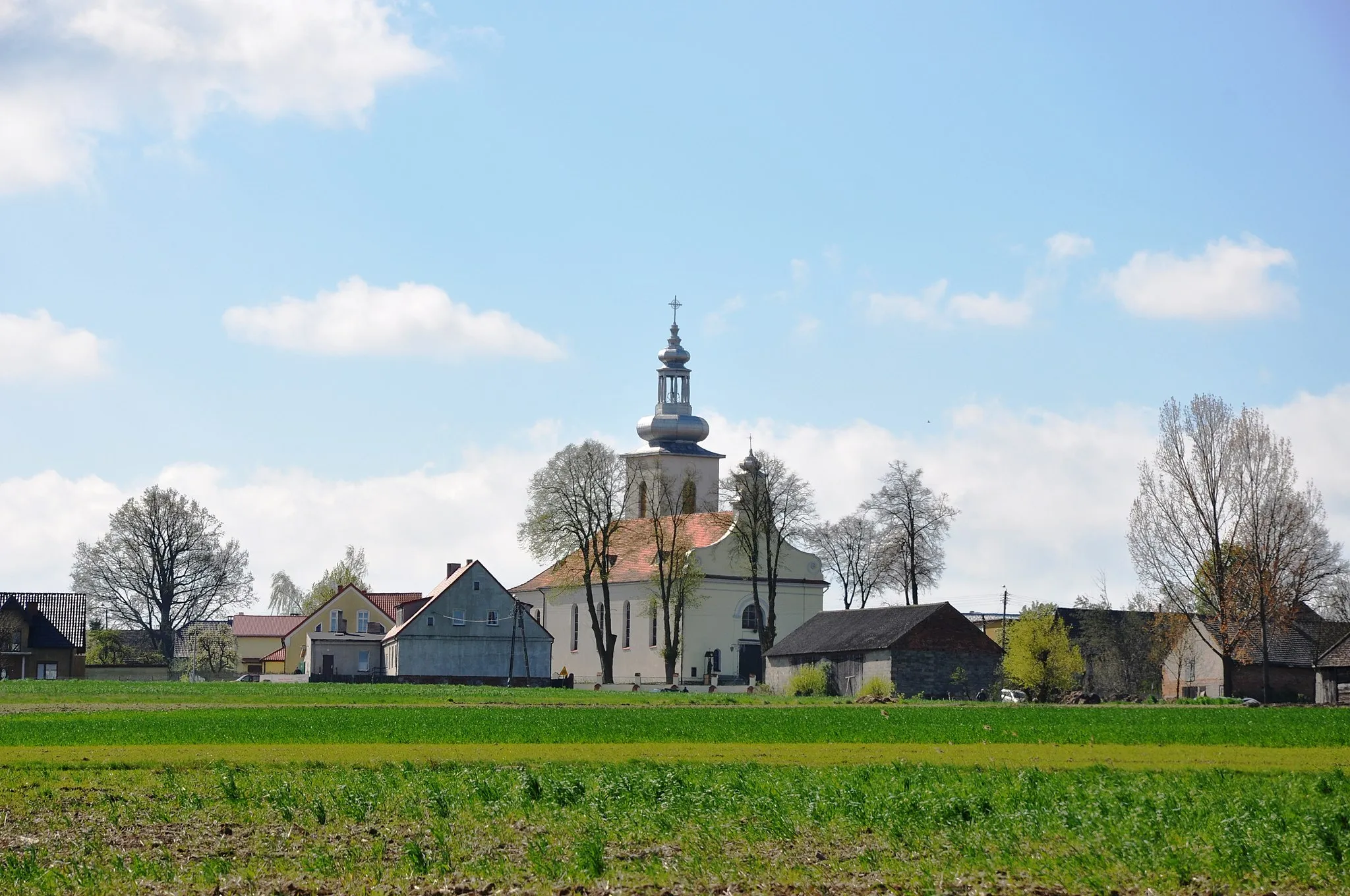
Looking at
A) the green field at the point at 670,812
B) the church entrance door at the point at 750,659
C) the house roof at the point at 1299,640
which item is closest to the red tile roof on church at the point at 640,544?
the church entrance door at the point at 750,659

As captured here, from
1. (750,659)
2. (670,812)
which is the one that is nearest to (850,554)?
(750,659)

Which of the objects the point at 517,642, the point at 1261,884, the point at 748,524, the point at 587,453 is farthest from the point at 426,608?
the point at 1261,884

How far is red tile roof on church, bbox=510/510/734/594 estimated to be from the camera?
94.3m

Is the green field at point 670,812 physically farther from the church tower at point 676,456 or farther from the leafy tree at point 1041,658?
the church tower at point 676,456

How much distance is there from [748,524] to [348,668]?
26636mm

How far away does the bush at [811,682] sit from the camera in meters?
69.6

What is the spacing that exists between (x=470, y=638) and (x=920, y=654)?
32350 mm

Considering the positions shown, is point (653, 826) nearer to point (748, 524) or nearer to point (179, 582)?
point (748, 524)

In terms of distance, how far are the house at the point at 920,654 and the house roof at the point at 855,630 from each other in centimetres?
6

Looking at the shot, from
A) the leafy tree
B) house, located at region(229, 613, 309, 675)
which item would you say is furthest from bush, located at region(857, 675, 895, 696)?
house, located at region(229, 613, 309, 675)

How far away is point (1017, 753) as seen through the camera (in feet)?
87.7

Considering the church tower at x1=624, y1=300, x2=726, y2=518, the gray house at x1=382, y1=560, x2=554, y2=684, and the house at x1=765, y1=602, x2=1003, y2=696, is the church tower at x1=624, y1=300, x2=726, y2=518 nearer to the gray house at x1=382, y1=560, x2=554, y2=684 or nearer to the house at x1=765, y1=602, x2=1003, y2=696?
the gray house at x1=382, y1=560, x2=554, y2=684

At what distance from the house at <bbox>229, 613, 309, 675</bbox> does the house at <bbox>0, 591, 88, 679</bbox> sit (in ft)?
64.6

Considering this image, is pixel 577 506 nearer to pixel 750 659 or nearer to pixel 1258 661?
pixel 750 659
